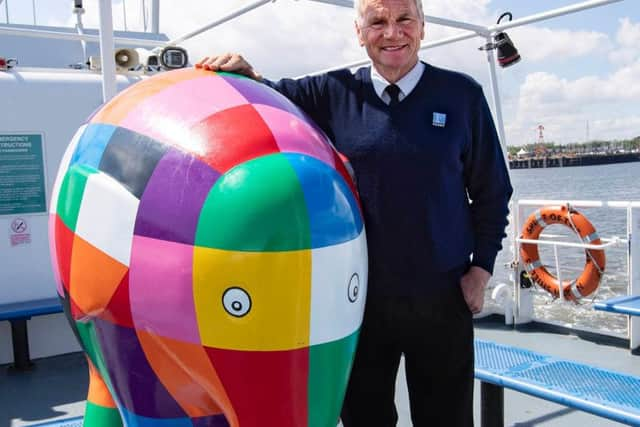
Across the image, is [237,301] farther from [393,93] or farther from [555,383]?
[555,383]

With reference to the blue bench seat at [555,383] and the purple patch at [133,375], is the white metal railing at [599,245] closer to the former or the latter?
the blue bench seat at [555,383]

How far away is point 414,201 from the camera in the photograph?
68.2 inches

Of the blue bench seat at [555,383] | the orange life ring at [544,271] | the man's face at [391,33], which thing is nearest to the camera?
the man's face at [391,33]

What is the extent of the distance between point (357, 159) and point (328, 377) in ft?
Result: 2.37

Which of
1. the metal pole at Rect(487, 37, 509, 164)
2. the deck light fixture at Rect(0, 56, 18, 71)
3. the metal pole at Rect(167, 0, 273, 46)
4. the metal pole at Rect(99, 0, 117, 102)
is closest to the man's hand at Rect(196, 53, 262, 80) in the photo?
the metal pole at Rect(99, 0, 117, 102)

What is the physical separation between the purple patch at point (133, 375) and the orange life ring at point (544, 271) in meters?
4.53

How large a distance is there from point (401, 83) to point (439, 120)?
144 mm

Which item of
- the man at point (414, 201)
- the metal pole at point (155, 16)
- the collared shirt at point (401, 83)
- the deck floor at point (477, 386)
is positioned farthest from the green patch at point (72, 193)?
the metal pole at point (155, 16)

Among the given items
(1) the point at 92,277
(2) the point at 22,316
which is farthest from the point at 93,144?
(2) the point at 22,316

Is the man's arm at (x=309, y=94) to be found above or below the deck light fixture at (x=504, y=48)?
below

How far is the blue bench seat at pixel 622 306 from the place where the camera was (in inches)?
138

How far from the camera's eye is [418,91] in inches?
70.5

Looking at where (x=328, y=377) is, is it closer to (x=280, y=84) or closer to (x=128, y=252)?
(x=128, y=252)

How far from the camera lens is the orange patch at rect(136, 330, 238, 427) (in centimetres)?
113
